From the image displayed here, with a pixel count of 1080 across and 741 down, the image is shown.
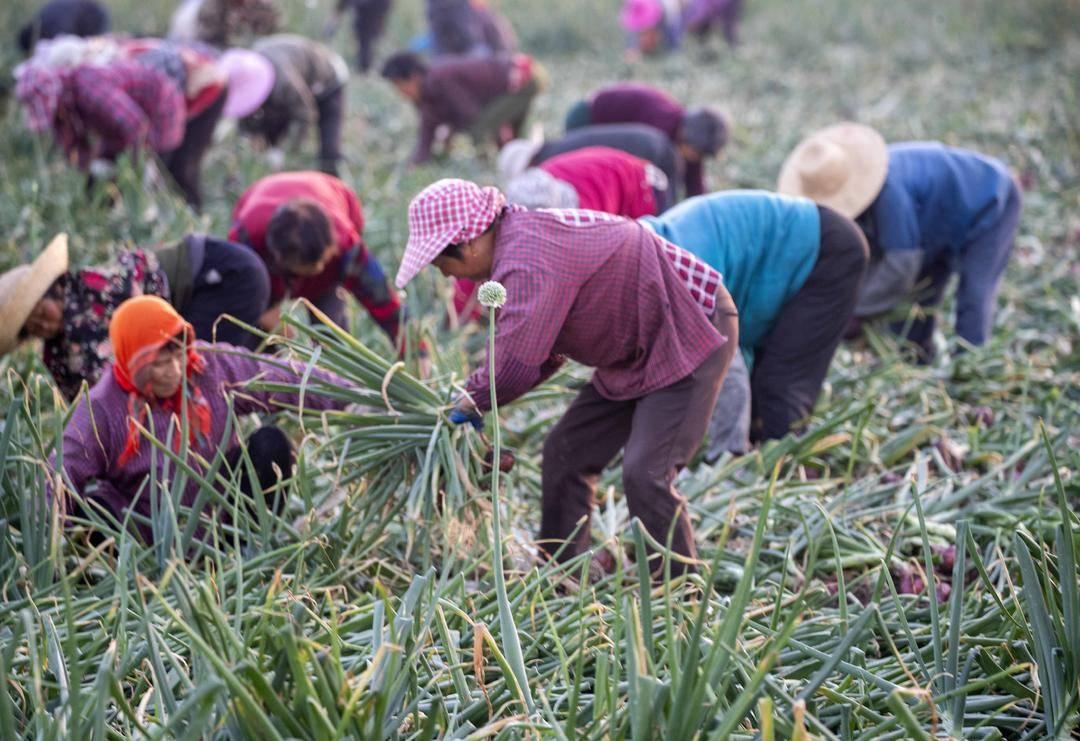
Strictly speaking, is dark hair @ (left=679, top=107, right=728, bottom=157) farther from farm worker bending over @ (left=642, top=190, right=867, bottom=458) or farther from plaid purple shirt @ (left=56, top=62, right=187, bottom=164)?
plaid purple shirt @ (left=56, top=62, right=187, bottom=164)

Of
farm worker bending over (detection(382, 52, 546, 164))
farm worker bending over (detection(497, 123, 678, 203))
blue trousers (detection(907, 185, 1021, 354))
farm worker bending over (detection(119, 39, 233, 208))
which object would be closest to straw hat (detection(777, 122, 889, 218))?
blue trousers (detection(907, 185, 1021, 354))

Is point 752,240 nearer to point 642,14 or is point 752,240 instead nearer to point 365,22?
point 365,22

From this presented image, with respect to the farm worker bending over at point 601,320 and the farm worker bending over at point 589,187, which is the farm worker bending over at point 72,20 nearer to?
the farm worker bending over at point 589,187

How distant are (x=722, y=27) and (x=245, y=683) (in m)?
9.77

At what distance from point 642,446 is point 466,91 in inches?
170

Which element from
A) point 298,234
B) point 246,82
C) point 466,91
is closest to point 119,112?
point 246,82

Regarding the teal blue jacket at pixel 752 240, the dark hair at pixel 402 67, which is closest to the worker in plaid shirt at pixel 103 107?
the dark hair at pixel 402 67

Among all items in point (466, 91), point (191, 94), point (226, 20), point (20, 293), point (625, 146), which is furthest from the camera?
point (466, 91)

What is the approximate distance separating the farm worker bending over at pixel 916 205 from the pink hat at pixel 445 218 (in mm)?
1785

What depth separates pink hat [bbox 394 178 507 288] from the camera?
2.29 metres

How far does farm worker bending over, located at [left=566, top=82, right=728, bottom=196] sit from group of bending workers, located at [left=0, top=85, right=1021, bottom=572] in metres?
0.62

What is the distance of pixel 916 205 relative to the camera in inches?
152

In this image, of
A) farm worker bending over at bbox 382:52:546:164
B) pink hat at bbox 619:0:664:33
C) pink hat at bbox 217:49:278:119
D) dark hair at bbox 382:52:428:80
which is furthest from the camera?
pink hat at bbox 619:0:664:33

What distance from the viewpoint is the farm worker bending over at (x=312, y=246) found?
10.6 feet
